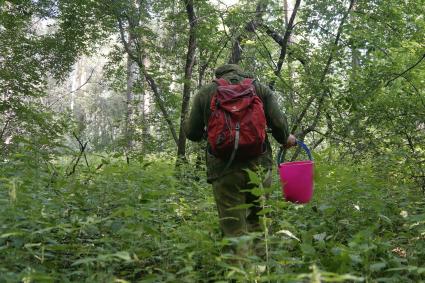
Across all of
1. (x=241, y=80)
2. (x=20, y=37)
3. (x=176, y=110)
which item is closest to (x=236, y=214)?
(x=241, y=80)

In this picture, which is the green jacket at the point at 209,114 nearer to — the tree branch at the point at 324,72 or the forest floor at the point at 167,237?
the forest floor at the point at 167,237

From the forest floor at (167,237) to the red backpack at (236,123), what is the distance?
1.84 ft

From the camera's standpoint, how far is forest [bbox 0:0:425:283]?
11.2ft

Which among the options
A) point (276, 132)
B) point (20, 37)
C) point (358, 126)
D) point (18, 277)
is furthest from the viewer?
point (20, 37)

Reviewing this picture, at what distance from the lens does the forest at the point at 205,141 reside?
3416 millimetres

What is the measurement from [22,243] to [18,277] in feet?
1.77

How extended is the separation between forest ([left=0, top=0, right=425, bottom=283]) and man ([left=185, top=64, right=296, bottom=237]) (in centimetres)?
25

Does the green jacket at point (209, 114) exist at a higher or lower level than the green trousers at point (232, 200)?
higher

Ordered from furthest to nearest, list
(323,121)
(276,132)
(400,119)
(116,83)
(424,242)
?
(116,83) → (323,121) → (400,119) → (276,132) → (424,242)

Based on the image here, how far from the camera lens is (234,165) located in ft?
12.2

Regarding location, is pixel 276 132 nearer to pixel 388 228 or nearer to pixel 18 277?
pixel 388 228

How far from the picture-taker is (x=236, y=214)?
365 cm

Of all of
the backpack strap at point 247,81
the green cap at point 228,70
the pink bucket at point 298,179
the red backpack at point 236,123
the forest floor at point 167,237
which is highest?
the green cap at point 228,70

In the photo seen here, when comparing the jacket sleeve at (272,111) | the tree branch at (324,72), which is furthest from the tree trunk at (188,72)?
the jacket sleeve at (272,111)
